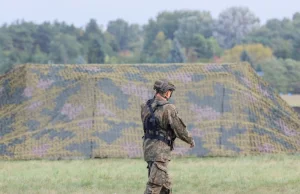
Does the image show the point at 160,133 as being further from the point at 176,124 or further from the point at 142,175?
the point at 142,175

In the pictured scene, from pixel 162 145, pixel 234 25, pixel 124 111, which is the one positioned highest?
pixel 234 25

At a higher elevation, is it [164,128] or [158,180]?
[164,128]

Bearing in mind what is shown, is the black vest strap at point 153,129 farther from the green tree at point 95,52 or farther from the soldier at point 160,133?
the green tree at point 95,52

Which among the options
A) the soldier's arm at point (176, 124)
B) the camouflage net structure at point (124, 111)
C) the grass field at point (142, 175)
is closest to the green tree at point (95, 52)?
the camouflage net structure at point (124, 111)

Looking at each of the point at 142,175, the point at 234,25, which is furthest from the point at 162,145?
the point at 234,25

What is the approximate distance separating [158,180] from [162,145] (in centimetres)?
46

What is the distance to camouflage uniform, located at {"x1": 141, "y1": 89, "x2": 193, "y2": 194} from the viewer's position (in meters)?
12.1

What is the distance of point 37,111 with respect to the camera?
65.7 ft

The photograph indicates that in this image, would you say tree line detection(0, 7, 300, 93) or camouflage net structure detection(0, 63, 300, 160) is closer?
camouflage net structure detection(0, 63, 300, 160)

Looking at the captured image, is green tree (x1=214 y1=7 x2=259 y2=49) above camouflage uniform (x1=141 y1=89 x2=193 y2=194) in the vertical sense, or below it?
above

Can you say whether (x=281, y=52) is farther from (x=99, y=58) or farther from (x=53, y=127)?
(x=53, y=127)

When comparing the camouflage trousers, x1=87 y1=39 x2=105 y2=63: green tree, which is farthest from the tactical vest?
x1=87 y1=39 x2=105 y2=63: green tree

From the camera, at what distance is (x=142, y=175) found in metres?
16.6

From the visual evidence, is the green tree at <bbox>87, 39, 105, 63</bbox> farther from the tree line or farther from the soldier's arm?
the soldier's arm
